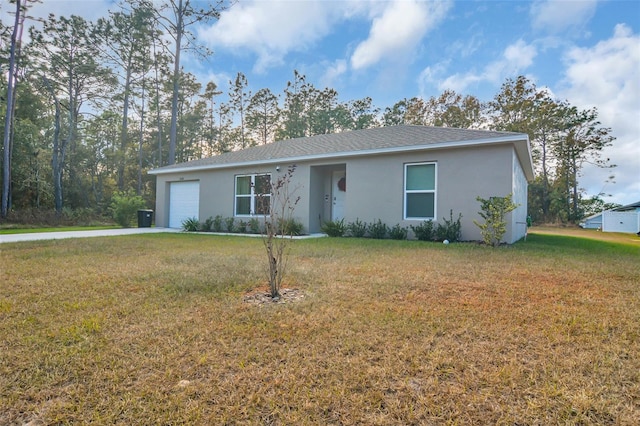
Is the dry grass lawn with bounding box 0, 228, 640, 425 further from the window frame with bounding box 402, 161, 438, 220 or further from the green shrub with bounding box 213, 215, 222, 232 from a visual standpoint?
the green shrub with bounding box 213, 215, 222, 232

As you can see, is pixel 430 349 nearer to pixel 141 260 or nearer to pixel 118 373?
pixel 118 373

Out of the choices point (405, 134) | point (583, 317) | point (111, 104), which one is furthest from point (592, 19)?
point (111, 104)

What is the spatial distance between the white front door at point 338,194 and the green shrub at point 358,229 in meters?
1.31

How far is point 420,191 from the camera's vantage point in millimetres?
8961

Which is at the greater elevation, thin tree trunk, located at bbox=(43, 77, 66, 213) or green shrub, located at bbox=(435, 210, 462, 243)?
thin tree trunk, located at bbox=(43, 77, 66, 213)

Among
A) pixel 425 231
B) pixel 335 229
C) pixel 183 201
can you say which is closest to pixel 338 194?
pixel 335 229

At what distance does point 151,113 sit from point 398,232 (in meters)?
24.1

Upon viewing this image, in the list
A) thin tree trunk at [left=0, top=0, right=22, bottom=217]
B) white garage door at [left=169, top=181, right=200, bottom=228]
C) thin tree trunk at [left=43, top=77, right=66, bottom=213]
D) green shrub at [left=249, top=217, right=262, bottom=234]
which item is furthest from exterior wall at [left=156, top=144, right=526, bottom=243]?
thin tree trunk at [left=43, top=77, right=66, bottom=213]

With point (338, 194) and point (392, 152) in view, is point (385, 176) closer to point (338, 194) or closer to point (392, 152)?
point (392, 152)

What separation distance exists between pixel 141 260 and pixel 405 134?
8549 mm

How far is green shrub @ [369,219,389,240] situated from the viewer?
9250 millimetres

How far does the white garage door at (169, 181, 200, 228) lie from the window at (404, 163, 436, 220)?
8.84 metres

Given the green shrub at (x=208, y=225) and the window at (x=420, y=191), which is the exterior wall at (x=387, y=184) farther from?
the green shrub at (x=208, y=225)

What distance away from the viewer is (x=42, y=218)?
47.1 feet
